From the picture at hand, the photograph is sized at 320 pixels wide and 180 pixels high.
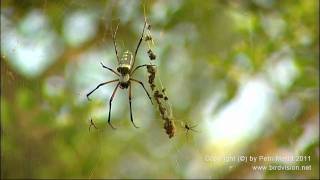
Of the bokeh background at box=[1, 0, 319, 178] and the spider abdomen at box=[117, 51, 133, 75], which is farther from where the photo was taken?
the bokeh background at box=[1, 0, 319, 178]

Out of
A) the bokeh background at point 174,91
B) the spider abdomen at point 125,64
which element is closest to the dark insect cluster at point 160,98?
the spider abdomen at point 125,64

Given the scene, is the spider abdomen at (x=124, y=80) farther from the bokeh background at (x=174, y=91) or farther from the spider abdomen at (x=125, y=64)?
the bokeh background at (x=174, y=91)

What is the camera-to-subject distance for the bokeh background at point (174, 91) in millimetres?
1409

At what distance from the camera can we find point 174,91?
67.8 inches

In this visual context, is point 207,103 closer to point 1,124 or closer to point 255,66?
point 255,66

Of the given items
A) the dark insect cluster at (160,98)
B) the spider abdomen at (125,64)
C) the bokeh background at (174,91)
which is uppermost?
the bokeh background at (174,91)

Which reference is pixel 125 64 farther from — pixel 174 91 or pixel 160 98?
pixel 174 91

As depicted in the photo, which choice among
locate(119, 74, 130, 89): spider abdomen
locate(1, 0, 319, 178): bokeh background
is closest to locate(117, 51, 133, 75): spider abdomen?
locate(119, 74, 130, 89): spider abdomen

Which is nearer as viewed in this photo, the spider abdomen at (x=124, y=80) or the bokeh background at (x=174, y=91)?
the spider abdomen at (x=124, y=80)

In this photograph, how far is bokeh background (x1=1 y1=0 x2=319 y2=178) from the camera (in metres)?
1.41

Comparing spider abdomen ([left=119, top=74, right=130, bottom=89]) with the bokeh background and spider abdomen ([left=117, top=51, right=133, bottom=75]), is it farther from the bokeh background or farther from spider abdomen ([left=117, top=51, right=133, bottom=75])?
the bokeh background

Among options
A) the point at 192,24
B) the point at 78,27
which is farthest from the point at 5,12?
the point at 192,24

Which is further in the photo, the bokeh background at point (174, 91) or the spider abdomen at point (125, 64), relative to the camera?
the bokeh background at point (174, 91)

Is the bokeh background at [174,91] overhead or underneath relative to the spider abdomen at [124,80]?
overhead
